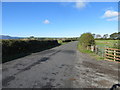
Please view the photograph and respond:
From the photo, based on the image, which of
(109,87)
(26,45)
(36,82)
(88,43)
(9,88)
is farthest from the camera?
(88,43)

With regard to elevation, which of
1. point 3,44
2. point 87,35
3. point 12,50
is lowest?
point 12,50

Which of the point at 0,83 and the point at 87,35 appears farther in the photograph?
the point at 87,35

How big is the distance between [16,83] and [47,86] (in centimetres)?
140

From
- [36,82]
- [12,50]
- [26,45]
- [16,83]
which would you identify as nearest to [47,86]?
[36,82]

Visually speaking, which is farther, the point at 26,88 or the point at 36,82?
the point at 36,82

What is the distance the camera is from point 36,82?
430 centimetres

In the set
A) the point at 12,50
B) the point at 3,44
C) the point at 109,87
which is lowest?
the point at 109,87

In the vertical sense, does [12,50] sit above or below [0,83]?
above

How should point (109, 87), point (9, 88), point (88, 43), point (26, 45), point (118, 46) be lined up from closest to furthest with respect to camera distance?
point (9, 88), point (109, 87), point (118, 46), point (26, 45), point (88, 43)

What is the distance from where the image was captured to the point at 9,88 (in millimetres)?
3750

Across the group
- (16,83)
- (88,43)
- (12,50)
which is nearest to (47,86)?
(16,83)

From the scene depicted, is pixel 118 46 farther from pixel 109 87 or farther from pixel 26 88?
pixel 26 88

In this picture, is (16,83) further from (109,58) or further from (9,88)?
(109,58)

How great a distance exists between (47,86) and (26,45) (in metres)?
12.2
